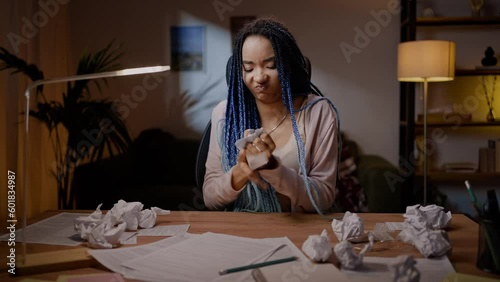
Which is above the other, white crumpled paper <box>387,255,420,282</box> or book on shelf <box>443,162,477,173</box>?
white crumpled paper <box>387,255,420,282</box>

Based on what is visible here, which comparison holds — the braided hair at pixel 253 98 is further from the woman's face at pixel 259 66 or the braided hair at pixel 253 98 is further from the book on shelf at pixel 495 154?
the book on shelf at pixel 495 154

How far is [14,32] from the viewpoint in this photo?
348 centimetres

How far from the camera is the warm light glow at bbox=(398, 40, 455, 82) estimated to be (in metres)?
3.42

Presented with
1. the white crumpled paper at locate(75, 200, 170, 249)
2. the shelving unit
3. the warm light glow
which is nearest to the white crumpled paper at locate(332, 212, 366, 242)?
the white crumpled paper at locate(75, 200, 170, 249)

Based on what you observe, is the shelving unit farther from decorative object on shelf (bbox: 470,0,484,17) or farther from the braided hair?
the braided hair

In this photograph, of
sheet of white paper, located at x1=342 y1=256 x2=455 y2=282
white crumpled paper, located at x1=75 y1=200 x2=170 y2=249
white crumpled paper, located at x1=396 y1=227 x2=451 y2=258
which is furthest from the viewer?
white crumpled paper, located at x1=75 y1=200 x2=170 y2=249

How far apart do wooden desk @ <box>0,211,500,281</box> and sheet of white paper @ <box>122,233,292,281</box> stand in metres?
0.08

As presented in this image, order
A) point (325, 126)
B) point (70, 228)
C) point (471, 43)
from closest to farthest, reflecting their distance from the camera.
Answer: point (70, 228) < point (325, 126) < point (471, 43)

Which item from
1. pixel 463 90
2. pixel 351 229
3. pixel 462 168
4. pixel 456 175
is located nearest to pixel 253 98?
pixel 351 229

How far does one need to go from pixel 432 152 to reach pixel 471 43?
90 centimetres

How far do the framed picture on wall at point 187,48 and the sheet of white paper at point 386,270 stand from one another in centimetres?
355

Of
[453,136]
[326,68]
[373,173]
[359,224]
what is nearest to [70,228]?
[359,224]

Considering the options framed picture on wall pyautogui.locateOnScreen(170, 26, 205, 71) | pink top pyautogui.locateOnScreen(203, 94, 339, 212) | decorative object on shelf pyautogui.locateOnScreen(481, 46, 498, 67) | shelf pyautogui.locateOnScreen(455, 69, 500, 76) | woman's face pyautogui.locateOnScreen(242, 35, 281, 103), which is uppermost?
framed picture on wall pyautogui.locateOnScreen(170, 26, 205, 71)

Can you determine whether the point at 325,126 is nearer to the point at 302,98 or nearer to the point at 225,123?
the point at 302,98
